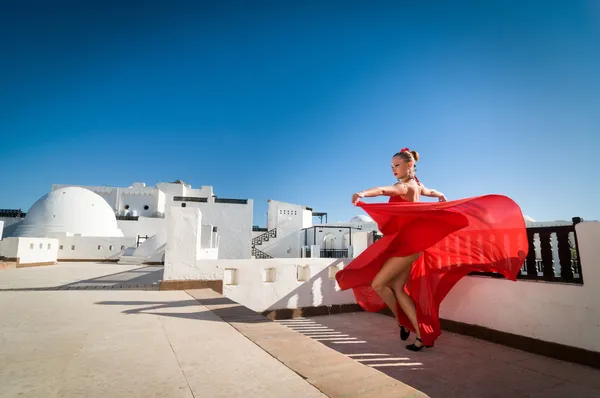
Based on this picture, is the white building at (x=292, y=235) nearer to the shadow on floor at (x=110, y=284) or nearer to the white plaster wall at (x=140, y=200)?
the shadow on floor at (x=110, y=284)

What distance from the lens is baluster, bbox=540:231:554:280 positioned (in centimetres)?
356

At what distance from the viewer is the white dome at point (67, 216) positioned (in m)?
28.5

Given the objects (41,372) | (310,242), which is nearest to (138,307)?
(41,372)

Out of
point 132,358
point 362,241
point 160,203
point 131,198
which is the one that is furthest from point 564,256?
point 131,198

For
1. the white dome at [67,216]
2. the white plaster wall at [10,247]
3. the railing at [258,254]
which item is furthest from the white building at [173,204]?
the white plaster wall at [10,247]

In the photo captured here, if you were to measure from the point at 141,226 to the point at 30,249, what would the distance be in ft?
81.6

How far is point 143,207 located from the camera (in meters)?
42.9

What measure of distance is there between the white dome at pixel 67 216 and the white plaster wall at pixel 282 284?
29268 mm

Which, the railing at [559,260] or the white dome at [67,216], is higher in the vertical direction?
the white dome at [67,216]

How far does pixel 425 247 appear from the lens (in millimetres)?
3373

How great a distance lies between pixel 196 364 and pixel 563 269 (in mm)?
3984

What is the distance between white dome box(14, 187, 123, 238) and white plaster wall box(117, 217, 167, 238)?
472 centimetres

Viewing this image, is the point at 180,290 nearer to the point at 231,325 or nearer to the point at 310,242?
the point at 231,325

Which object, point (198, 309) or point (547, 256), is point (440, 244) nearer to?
point (547, 256)
